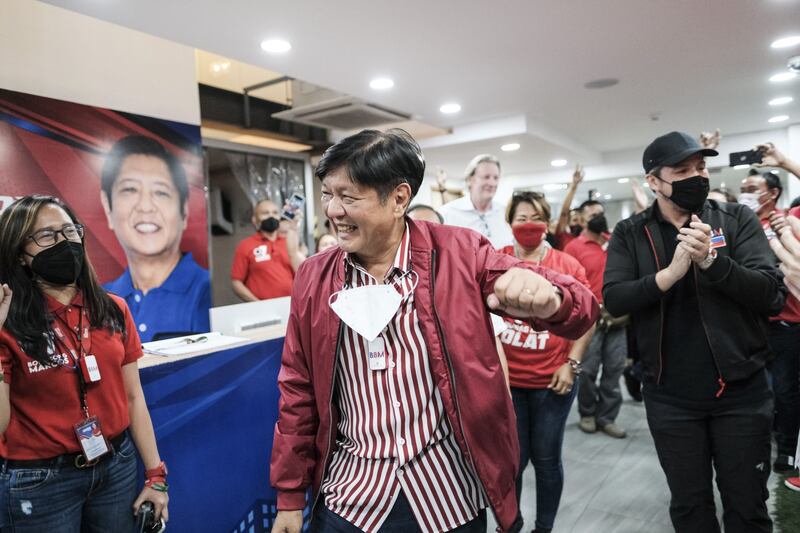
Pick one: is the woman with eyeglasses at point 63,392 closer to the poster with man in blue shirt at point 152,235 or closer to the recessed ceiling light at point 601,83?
the poster with man in blue shirt at point 152,235

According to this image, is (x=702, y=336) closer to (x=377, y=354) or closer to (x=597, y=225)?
(x=377, y=354)

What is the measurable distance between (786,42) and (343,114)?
13.4 feet

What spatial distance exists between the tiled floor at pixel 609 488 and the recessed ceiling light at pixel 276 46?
350 cm

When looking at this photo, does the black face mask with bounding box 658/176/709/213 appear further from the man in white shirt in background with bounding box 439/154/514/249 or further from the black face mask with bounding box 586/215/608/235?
the black face mask with bounding box 586/215/608/235

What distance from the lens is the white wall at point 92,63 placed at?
2.94 m

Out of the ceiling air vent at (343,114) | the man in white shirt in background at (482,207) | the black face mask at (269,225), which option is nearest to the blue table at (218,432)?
the man in white shirt in background at (482,207)

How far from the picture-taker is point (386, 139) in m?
1.20

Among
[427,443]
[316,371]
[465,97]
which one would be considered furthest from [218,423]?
[465,97]

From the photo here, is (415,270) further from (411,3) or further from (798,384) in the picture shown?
(798,384)

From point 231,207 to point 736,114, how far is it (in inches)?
262

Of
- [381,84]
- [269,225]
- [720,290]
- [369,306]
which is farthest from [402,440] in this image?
[381,84]

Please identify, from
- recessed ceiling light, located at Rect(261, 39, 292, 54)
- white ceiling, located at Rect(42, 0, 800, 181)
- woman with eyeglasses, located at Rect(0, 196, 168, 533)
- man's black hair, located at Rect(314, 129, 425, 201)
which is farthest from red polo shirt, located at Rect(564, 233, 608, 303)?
woman with eyeglasses, located at Rect(0, 196, 168, 533)

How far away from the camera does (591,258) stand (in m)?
4.08

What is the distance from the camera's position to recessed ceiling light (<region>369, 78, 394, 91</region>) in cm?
473
